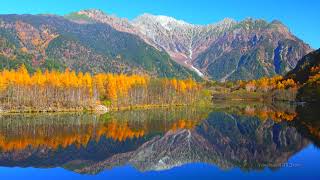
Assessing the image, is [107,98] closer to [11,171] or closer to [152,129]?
[152,129]

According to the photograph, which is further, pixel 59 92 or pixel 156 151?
pixel 59 92

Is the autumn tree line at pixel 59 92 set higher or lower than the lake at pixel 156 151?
higher

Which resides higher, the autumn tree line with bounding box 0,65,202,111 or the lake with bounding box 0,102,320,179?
the autumn tree line with bounding box 0,65,202,111

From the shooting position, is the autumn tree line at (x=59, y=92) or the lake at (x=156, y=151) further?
the autumn tree line at (x=59, y=92)

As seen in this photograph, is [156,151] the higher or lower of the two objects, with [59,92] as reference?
lower

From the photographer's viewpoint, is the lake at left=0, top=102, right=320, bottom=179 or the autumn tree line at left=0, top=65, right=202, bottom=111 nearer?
the lake at left=0, top=102, right=320, bottom=179

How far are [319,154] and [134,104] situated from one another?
135 meters

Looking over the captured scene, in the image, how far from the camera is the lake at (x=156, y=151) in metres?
50.4

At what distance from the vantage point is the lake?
5041 cm

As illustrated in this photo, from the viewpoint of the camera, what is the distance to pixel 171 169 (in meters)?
52.5

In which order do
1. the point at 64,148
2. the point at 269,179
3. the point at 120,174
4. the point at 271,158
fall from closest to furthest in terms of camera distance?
the point at 269,179
the point at 120,174
the point at 271,158
the point at 64,148

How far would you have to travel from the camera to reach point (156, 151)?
6994 cm

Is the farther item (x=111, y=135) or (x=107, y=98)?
(x=107, y=98)

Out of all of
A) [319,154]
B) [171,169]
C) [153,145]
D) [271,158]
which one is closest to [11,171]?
[171,169]
